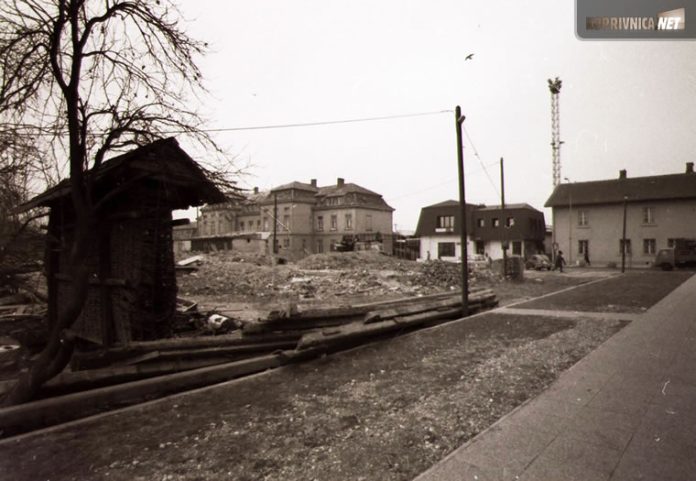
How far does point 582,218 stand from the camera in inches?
1708

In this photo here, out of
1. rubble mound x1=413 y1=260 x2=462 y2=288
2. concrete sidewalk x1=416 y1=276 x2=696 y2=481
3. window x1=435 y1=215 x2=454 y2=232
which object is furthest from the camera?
window x1=435 y1=215 x2=454 y2=232

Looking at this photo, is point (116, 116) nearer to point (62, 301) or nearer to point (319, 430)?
point (319, 430)

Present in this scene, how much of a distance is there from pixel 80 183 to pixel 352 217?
2055 inches

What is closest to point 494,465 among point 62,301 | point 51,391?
point 51,391

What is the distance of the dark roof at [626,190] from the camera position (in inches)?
1543

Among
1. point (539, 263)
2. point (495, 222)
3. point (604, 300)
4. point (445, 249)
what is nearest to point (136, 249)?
point (604, 300)

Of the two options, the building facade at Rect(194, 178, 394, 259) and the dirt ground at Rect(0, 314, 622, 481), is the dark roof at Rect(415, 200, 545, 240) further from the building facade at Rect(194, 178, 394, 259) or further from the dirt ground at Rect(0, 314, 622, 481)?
the dirt ground at Rect(0, 314, 622, 481)

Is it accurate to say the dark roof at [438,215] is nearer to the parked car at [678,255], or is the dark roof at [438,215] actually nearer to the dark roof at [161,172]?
the parked car at [678,255]

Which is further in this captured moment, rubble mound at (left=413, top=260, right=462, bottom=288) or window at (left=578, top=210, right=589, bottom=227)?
window at (left=578, top=210, right=589, bottom=227)

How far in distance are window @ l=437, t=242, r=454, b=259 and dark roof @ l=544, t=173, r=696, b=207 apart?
11318 millimetres

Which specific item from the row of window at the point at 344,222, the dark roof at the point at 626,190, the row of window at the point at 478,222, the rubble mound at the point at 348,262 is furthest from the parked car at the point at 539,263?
the row of window at the point at 344,222

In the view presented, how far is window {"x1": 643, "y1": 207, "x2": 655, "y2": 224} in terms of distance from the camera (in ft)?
130

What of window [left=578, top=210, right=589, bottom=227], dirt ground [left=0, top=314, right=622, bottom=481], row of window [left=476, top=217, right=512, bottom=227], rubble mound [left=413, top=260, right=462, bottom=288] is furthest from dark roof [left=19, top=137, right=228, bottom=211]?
window [left=578, top=210, right=589, bottom=227]

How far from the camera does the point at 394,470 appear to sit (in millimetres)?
3654
